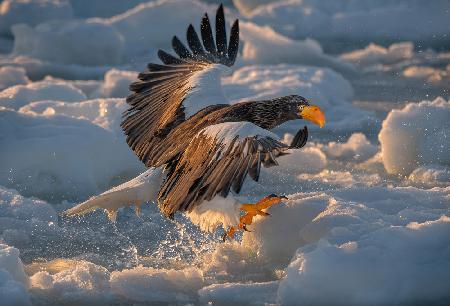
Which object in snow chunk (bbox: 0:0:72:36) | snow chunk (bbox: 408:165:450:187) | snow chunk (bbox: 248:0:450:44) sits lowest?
snow chunk (bbox: 408:165:450:187)

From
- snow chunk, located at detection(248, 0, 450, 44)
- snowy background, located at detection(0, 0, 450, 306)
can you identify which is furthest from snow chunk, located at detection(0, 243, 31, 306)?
snow chunk, located at detection(248, 0, 450, 44)

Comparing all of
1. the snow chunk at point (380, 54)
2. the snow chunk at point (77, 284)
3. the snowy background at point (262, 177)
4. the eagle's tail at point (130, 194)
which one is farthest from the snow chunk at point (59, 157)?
the snow chunk at point (380, 54)

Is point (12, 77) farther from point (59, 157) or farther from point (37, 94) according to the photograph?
point (59, 157)

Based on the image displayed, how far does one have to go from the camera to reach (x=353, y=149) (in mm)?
9109

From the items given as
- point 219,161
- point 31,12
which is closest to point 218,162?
point 219,161

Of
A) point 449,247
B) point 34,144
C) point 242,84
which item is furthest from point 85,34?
point 449,247

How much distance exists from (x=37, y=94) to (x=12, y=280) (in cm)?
569

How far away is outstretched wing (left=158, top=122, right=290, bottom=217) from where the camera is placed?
5.05 metres

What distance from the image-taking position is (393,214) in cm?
588

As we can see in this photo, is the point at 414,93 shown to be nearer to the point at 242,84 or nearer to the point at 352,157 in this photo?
the point at 242,84

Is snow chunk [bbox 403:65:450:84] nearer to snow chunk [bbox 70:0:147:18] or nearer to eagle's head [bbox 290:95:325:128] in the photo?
eagle's head [bbox 290:95:325:128]

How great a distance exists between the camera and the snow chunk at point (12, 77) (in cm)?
1237

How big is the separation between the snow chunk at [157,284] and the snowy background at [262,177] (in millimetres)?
11

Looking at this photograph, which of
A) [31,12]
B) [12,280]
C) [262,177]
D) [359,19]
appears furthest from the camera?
[31,12]
